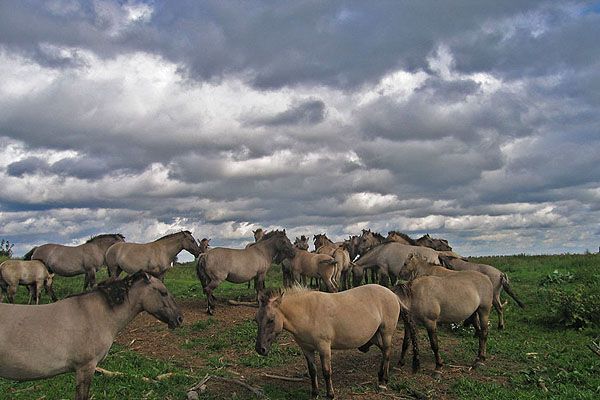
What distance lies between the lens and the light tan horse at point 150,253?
54.2 ft

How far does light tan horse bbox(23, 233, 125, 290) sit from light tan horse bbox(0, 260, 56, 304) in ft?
3.96

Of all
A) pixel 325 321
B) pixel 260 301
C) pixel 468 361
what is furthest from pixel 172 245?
pixel 468 361

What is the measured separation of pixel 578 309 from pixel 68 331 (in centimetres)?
1339

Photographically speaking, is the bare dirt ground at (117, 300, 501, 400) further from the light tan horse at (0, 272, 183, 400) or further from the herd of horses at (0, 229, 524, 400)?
the light tan horse at (0, 272, 183, 400)

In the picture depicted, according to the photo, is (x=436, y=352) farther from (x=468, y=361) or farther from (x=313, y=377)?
(x=313, y=377)

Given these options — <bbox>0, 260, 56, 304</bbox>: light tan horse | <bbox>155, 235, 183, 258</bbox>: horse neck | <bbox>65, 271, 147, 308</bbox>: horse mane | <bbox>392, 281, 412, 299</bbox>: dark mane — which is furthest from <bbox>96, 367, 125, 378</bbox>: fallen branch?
<bbox>0, 260, 56, 304</bbox>: light tan horse

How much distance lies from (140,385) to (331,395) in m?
3.41

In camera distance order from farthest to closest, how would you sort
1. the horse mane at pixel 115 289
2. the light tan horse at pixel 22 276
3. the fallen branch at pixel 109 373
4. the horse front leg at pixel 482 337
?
1. the light tan horse at pixel 22 276
2. the horse front leg at pixel 482 337
3. the fallen branch at pixel 109 373
4. the horse mane at pixel 115 289

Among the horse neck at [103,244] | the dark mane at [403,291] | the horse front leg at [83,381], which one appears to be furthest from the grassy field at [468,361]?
the horse neck at [103,244]

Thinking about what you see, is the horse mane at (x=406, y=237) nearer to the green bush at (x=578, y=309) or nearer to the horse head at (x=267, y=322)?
the green bush at (x=578, y=309)

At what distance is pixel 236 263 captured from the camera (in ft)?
52.6

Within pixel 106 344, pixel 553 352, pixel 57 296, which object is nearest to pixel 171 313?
pixel 106 344

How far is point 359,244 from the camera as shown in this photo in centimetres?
2395

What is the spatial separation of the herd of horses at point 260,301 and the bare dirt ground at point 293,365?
17.1 inches
